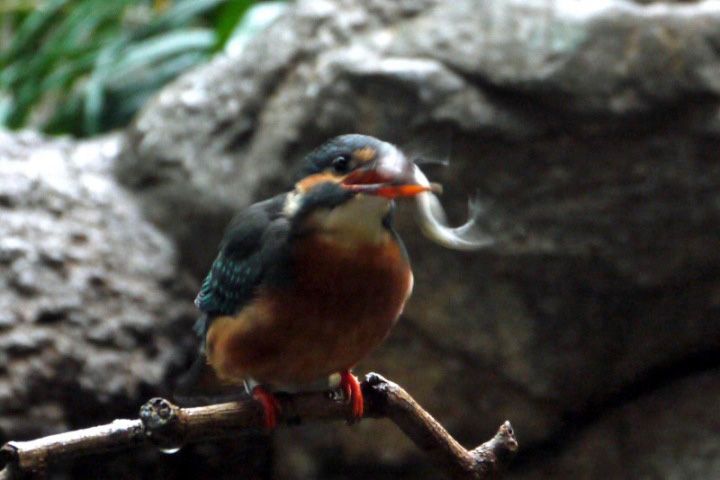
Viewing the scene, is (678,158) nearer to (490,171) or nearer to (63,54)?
(490,171)

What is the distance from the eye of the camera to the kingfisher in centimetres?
136

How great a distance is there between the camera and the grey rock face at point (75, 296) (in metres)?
2.38

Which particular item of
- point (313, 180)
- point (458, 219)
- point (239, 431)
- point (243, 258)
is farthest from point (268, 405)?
point (458, 219)

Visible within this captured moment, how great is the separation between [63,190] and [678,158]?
5.14 feet

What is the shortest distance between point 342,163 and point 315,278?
195 millimetres

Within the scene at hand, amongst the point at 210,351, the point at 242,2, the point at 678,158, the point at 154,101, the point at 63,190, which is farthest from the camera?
the point at 242,2

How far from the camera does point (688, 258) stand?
256 cm

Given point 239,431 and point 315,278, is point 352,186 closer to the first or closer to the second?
point 315,278

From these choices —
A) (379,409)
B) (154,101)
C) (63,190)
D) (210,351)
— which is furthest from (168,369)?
(379,409)

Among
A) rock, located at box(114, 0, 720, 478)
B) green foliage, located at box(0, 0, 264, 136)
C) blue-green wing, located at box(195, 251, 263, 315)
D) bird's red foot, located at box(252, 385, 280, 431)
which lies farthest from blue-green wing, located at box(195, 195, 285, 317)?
green foliage, located at box(0, 0, 264, 136)

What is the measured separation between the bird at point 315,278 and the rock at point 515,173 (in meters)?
0.88

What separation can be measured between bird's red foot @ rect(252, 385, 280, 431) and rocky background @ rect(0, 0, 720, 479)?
3.26 ft

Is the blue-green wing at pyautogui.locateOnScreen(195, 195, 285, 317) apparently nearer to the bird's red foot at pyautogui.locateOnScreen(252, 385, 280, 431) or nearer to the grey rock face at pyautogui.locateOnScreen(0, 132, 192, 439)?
the bird's red foot at pyautogui.locateOnScreen(252, 385, 280, 431)

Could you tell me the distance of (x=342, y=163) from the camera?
1.34 meters
